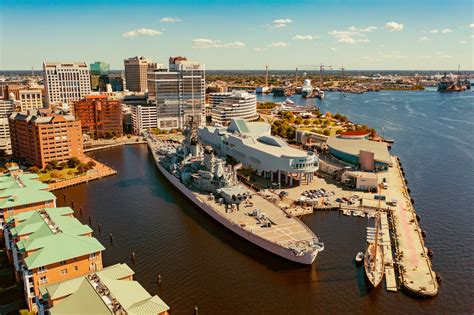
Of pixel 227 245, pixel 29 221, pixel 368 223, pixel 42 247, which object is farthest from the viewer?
pixel 368 223

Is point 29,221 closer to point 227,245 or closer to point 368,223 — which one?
point 227,245

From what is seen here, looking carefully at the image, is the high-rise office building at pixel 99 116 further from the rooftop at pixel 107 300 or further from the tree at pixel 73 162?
the rooftop at pixel 107 300

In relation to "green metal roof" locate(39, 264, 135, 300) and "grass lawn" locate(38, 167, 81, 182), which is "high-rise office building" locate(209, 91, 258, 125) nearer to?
"grass lawn" locate(38, 167, 81, 182)

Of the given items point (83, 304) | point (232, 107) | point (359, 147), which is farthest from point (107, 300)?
point (232, 107)

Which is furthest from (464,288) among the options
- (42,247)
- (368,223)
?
(42,247)

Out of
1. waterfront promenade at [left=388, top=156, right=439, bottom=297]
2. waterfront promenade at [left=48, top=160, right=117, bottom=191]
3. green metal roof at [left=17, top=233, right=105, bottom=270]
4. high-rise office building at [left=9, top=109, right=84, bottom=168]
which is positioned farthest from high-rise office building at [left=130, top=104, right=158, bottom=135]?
green metal roof at [left=17, top=233, right=105, bottom=270]

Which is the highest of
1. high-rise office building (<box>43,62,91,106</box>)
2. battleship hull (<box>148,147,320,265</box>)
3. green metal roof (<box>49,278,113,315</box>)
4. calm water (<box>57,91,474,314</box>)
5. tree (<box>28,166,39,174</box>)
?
high-rise office building (<box>43,62,91,106</box>)

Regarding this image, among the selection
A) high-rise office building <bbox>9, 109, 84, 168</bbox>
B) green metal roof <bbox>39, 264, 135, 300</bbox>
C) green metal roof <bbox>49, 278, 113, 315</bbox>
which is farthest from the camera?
high-rise office building <bbox>9, 109, 84, 168</bbox>

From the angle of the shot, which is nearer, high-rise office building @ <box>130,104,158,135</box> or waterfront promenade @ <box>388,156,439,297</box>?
waterfront promenade @ <box>388,156,439,297</box>
